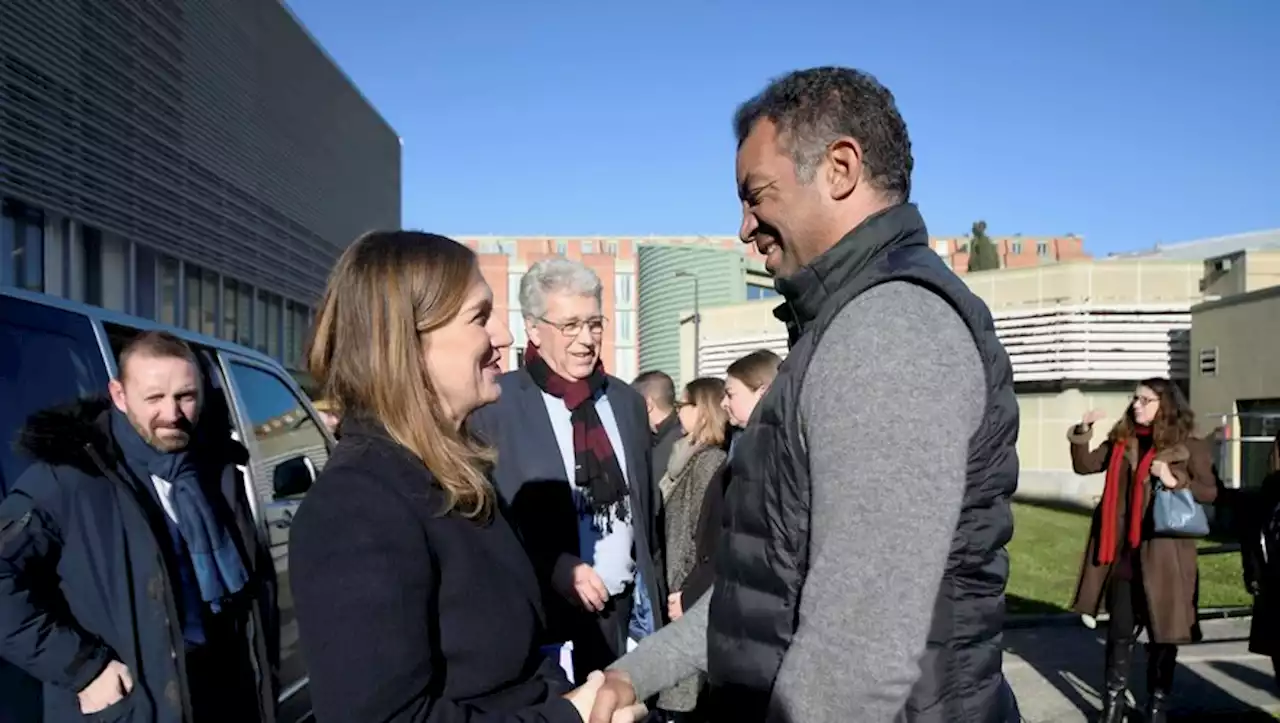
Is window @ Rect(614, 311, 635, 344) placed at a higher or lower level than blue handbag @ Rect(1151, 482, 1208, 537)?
higher

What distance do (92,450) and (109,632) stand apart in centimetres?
53

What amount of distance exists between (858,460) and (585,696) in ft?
2.52

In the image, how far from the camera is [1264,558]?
15.9 feet

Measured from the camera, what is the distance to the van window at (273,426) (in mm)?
4824

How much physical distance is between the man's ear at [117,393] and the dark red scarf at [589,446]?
1391 millimetres

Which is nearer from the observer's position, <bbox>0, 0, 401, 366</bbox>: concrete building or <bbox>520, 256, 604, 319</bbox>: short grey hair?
<bbox>520, 256, 604, 319</bbox>: short grey hair

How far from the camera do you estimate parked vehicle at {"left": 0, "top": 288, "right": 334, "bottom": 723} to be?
2703mm

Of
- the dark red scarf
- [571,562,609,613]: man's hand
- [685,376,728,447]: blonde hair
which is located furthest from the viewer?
[685,376,728,447]: blonde hair

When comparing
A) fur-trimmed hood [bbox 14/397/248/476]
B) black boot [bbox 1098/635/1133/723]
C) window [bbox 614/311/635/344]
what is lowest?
black boot [bbox 1098/635/1133/723]

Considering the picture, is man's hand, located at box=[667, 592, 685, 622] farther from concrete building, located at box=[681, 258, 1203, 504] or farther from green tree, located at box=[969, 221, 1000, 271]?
green tree, located at box=[969, 221, 1000, 271]

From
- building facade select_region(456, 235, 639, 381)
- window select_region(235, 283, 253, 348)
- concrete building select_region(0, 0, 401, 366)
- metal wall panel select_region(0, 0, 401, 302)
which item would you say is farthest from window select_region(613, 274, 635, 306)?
window select_region(235, 283, 253, 348)

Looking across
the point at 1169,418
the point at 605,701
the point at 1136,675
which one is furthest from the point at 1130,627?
the point at 605,701

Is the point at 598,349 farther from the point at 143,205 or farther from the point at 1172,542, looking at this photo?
the point at 143,205

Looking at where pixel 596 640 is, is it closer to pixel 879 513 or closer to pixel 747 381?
pixel 747 381
